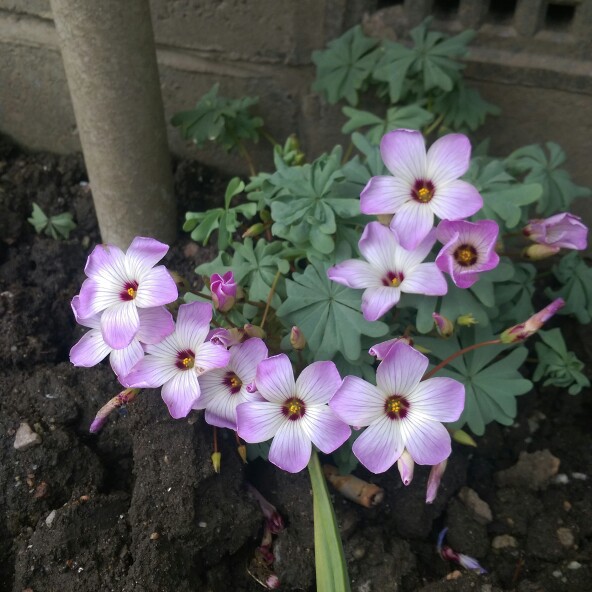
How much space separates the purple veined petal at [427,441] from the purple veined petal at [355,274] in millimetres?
268

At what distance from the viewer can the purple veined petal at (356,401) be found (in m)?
1.17

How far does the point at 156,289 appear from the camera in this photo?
120 cm

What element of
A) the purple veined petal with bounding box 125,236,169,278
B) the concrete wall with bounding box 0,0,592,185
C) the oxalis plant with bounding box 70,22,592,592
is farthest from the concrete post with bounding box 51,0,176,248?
the purple veined petal with bounding box 125,236,169,278

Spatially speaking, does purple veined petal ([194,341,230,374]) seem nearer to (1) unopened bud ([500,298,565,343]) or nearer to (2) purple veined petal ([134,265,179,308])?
(2) purple veined petal ([134,265,179,308])

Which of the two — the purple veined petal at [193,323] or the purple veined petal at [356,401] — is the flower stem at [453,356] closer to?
the purple veined petal at [356,401]

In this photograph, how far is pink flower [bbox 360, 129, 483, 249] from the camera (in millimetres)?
1247

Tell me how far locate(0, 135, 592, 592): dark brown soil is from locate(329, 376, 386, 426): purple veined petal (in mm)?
383

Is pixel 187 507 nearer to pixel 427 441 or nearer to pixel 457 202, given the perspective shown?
pixel 427 441

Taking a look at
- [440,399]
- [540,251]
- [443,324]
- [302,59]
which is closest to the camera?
[440,399]

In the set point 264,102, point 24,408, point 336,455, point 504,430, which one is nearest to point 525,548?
point 504,430

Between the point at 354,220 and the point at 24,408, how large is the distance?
0.84 meters

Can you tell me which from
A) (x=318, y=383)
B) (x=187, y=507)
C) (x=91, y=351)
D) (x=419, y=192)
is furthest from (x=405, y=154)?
(x=187, y=507)

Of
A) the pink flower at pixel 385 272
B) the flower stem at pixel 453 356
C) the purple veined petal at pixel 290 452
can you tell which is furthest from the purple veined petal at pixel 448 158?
the purple veined petal at pixel 290 452

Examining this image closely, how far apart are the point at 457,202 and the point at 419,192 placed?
0.08m
